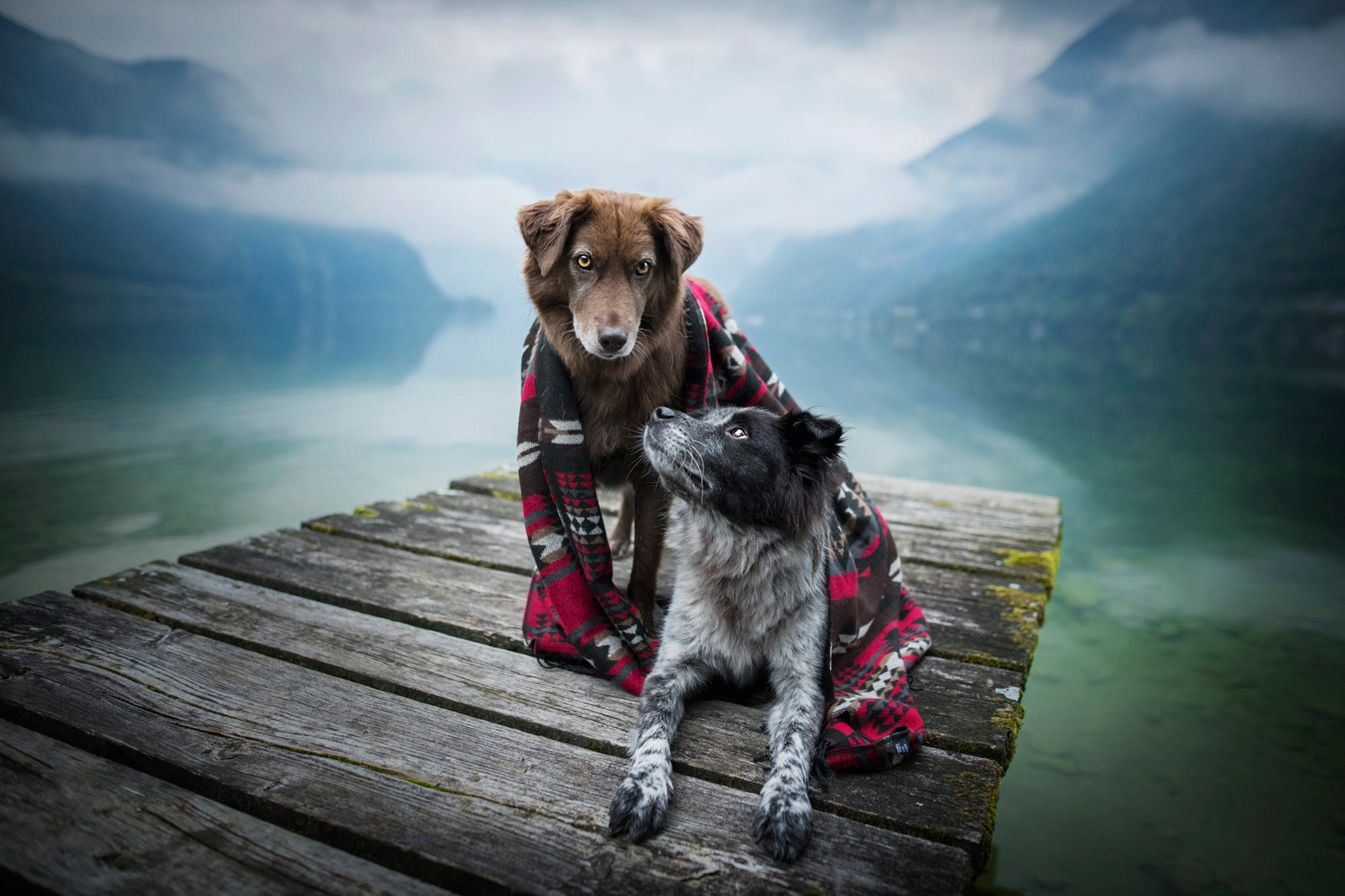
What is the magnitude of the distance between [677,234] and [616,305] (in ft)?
1.47

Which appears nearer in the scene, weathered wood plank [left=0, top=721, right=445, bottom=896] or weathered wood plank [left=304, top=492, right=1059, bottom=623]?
weathered wood plank [left=0, top=721, right=445, bottom=896]

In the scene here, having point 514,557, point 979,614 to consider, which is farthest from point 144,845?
point 979,614

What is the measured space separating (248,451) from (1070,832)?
42.2ft

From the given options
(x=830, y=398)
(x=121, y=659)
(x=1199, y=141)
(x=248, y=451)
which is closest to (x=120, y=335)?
(x=248, y=451)

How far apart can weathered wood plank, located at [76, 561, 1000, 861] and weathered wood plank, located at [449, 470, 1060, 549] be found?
2158 mm

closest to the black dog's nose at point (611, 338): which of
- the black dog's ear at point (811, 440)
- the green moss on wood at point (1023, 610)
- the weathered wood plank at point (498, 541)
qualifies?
the black dog's ear at point (811, 440)

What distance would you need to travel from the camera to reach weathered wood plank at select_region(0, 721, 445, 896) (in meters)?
1.67

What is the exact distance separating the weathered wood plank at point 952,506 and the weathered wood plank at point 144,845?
3.24 m

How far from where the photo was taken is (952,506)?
5.50m

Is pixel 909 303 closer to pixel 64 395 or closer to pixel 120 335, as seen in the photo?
pixel 120 335

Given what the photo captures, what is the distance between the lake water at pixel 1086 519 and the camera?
364 cm

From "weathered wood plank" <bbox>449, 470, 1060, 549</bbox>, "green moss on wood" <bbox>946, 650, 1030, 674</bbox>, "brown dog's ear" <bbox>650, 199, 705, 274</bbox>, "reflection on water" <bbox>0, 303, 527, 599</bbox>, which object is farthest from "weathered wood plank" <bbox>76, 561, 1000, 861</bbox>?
"reflection on water" <bbox>0, 303, 527, 599</bbox>

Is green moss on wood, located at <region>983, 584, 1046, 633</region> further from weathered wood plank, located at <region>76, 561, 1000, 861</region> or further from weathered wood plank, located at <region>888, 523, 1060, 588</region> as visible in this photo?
weathered wood plank, located at <region>76, 561, 1000, 861</region>

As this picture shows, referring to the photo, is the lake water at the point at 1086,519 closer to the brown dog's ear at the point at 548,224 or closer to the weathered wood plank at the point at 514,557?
the weathered wood plank at the point at 514,557
